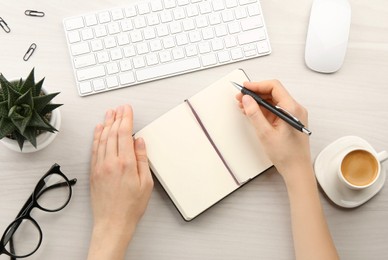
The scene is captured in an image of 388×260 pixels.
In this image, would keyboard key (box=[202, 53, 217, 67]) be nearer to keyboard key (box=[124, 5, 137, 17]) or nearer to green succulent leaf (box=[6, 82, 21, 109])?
keyboard key (box=[124, 5, 137, 17])

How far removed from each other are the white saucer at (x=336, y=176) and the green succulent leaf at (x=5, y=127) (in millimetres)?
549

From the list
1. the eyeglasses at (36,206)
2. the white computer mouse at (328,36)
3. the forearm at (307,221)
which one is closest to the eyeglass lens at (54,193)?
the eyeglasses at (36,206)

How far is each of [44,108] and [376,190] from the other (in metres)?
0.62

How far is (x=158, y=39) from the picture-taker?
0.86 m

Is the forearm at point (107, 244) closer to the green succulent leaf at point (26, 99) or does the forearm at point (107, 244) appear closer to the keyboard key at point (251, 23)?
the green succulent leaf at point (26, 99)

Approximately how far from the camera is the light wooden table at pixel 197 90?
0.84m

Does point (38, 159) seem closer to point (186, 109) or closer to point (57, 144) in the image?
point (57, 144)

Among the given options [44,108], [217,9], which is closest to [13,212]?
[44,108]

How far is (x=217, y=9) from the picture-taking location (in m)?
0.87

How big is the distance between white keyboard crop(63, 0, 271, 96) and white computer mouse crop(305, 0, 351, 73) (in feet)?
0.29

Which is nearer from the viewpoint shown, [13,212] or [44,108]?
[44,108]

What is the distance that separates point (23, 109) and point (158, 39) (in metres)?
0.28

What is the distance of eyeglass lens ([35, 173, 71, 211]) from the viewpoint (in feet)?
2.77

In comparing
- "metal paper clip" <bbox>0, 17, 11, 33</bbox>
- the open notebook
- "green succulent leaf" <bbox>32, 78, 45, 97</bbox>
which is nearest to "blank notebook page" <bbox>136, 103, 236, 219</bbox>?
the open notebook
